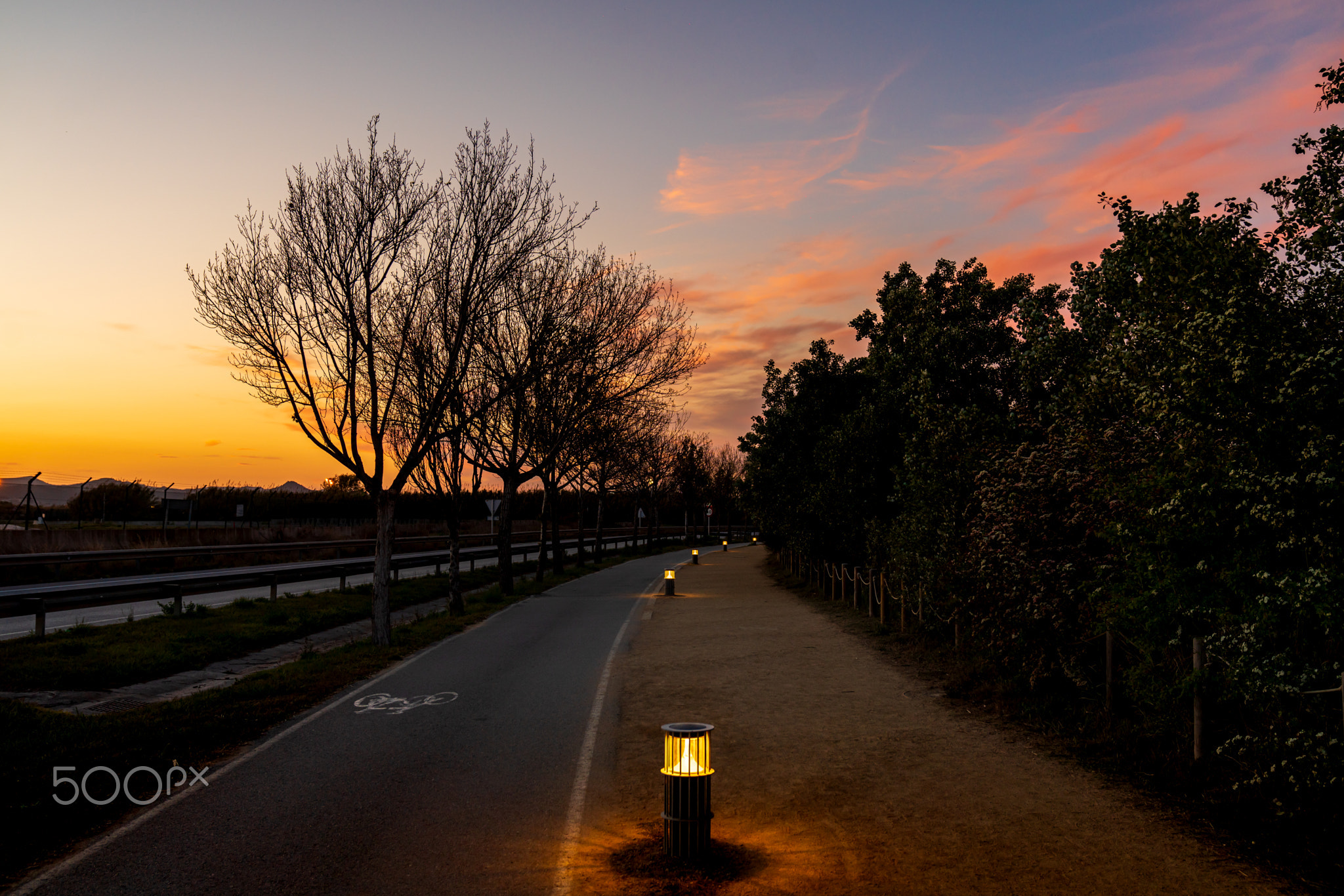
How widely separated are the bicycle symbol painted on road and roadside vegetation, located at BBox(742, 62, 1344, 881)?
7520 mm

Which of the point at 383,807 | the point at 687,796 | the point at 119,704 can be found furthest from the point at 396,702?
the point at 687,796

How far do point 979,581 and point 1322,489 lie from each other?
6419 mm

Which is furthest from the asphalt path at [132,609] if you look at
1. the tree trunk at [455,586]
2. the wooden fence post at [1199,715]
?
the wooden fence post at [1199,715]

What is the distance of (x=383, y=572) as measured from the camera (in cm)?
1572

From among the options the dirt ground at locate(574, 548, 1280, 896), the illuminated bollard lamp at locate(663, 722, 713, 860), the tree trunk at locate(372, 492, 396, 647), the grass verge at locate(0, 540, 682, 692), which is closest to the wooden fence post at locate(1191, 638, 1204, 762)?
the dirt ground at locate(574, 548, 1280, 896)

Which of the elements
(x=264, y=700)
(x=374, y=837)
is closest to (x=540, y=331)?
(x=264, y=700)

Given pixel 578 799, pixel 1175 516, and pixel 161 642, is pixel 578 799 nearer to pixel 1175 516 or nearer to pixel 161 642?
pixel 1175 516

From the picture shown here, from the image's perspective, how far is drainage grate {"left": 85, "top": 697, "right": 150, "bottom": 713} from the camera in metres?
11.0

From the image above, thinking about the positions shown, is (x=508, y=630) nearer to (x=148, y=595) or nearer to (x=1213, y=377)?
(x=148, y=595)

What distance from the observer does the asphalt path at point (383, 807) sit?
5.42 metres

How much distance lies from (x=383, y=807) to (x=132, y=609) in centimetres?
1733

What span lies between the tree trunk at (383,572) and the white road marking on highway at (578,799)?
17.1 feet

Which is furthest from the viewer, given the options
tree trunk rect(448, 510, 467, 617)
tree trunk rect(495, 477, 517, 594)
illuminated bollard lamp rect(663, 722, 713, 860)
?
tree trunk rect(495, 477, 517, 594)

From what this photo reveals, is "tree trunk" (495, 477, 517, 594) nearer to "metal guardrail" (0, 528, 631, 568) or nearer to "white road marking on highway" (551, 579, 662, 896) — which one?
"metal guardrail" (0, 528, 631, 568)
